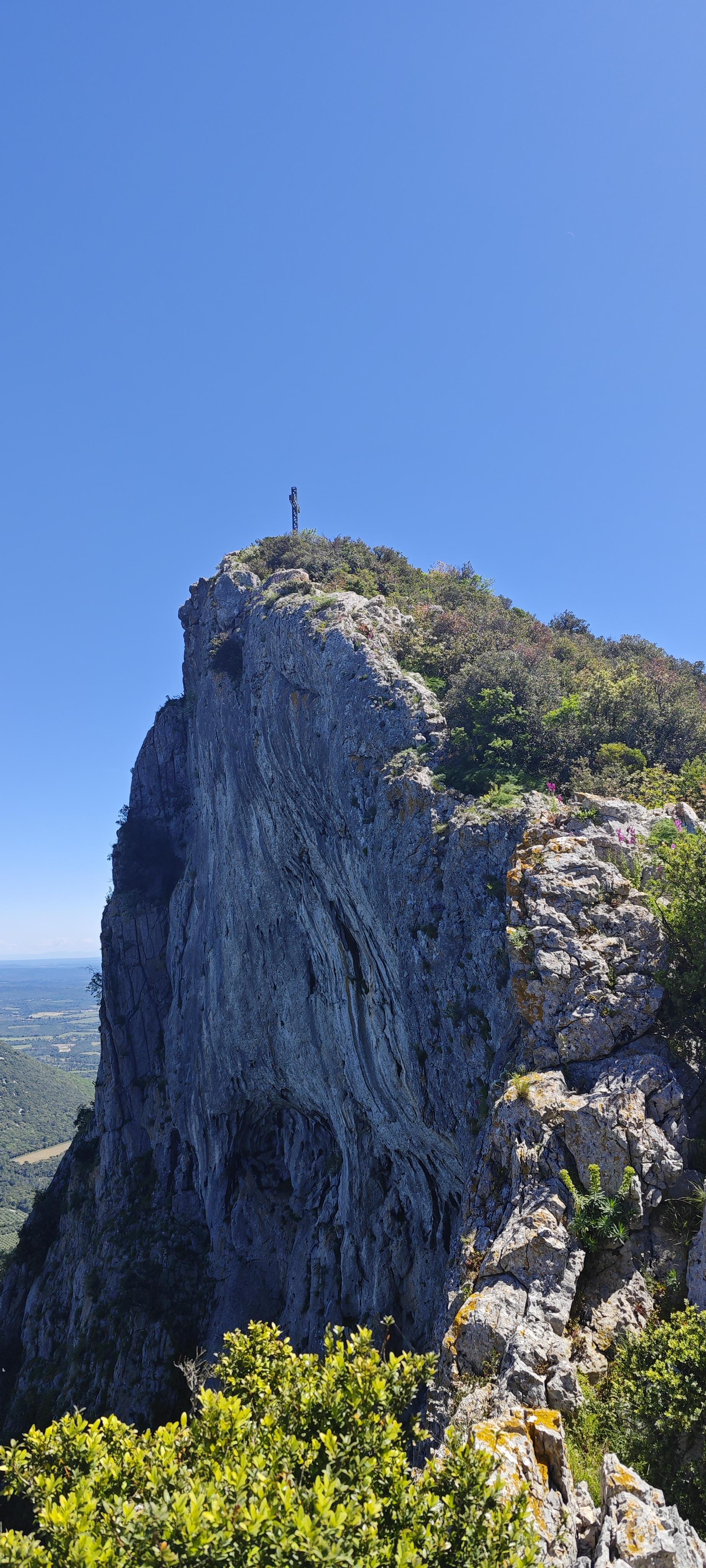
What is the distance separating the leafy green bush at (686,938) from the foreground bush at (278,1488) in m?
6.99

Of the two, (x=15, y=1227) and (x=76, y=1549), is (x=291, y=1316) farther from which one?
(x=15, y=1227)

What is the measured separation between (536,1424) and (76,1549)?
513cm

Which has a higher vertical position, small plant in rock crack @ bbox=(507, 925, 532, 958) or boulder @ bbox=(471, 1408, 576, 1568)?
small plant in rock crack @ bbox=(507, 925, 532, 958)

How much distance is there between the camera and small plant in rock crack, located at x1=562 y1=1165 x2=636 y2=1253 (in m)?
9.70

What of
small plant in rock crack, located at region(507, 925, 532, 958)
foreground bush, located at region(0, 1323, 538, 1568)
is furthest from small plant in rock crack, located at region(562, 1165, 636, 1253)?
small plant in rock crack, located at region(507, 925, 532, 958)

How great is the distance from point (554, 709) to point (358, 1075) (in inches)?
572

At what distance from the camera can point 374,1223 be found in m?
23.3

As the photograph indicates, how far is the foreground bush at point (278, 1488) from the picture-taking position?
185 inches

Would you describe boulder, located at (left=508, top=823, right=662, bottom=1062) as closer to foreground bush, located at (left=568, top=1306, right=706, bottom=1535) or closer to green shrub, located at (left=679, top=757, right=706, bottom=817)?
green shrub, located at (left=679, top=757, right=706, bottom=817)

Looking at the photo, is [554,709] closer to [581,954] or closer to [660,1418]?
[581,954]

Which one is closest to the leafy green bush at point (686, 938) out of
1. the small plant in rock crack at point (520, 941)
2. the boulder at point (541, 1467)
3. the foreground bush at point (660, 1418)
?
the small plant in rock crack at point (520, 941)

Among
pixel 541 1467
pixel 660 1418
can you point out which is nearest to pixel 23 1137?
pixel 541 1467

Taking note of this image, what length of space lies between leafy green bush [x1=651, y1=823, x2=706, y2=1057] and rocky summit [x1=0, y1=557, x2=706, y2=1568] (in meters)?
0.35

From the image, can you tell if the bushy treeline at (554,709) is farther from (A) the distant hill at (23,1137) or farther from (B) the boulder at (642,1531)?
(A) the distant hill at (23,1137)
